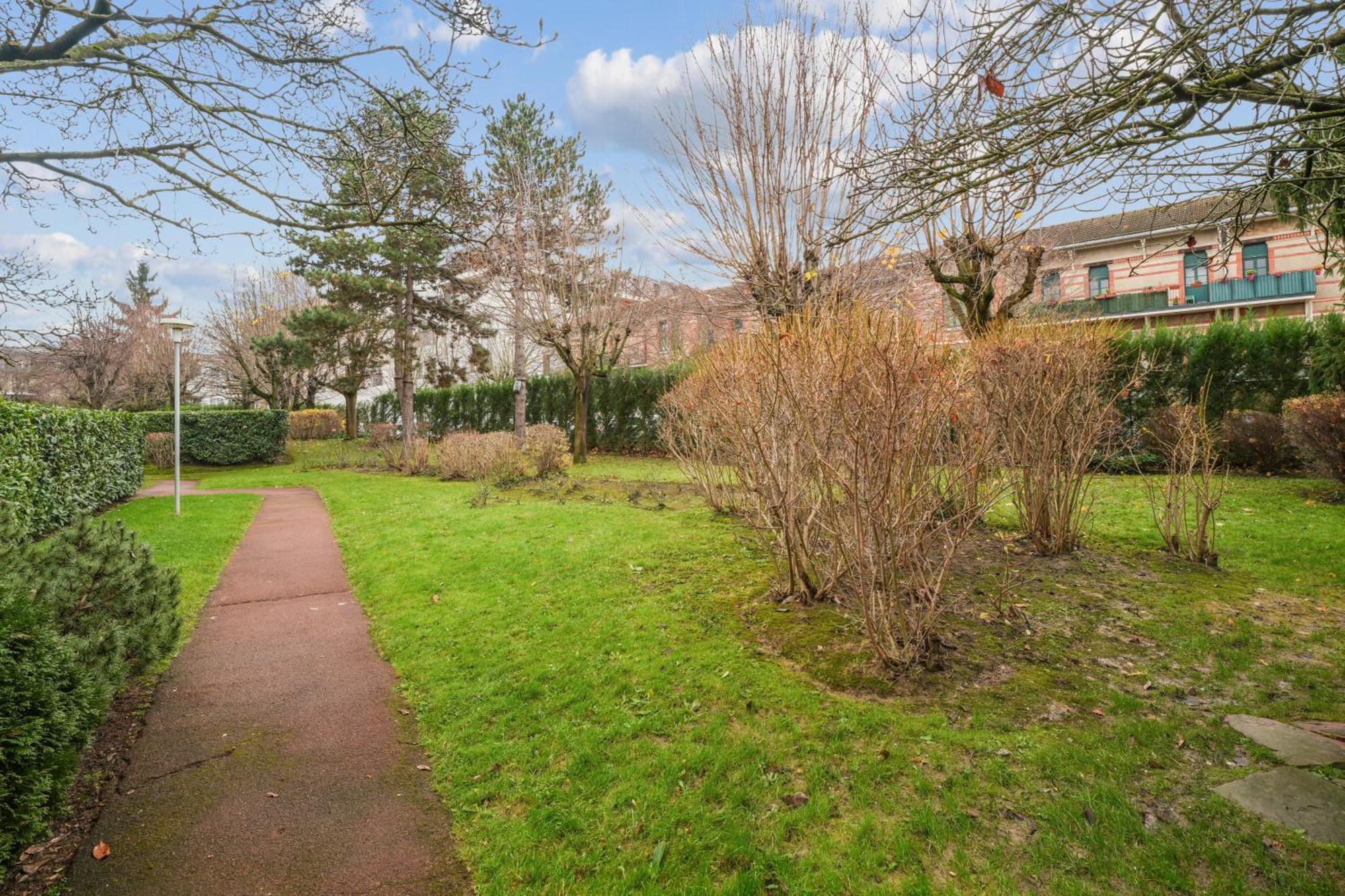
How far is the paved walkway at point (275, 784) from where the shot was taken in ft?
8.25

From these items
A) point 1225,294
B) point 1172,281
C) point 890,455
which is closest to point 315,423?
point 890,455

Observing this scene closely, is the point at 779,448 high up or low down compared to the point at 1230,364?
down

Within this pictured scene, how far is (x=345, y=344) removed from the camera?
23.1 m

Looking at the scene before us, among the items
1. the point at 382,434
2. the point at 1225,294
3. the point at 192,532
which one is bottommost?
the point at 192,532

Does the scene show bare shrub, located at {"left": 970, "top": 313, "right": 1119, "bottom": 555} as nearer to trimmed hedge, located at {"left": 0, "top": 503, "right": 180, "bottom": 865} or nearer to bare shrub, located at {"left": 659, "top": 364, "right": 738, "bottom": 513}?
bare shrub, located at {"left": 659, "top": 364, "right": 738, "bottom": 513}

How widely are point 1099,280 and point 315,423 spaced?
103ft

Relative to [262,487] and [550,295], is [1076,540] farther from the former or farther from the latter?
[262,487]

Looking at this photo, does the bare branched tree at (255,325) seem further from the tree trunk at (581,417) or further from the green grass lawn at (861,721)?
the green grass lawn at (861,721)

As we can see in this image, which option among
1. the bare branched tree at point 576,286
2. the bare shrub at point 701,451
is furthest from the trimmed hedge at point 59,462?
the bare branched tree at point 576,286

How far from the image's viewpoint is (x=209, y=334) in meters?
28.8

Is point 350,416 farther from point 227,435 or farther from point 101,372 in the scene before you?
point 101,372

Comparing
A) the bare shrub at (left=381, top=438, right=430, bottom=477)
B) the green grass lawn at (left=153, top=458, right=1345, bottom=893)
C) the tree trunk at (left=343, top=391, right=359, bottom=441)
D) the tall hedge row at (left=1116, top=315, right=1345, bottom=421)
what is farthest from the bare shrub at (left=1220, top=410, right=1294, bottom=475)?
the tree trunk at (left=343, top=391, right=359, bottom=441)

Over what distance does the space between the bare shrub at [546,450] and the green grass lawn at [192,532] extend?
5077 mm

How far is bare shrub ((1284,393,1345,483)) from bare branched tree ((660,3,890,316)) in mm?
6018
